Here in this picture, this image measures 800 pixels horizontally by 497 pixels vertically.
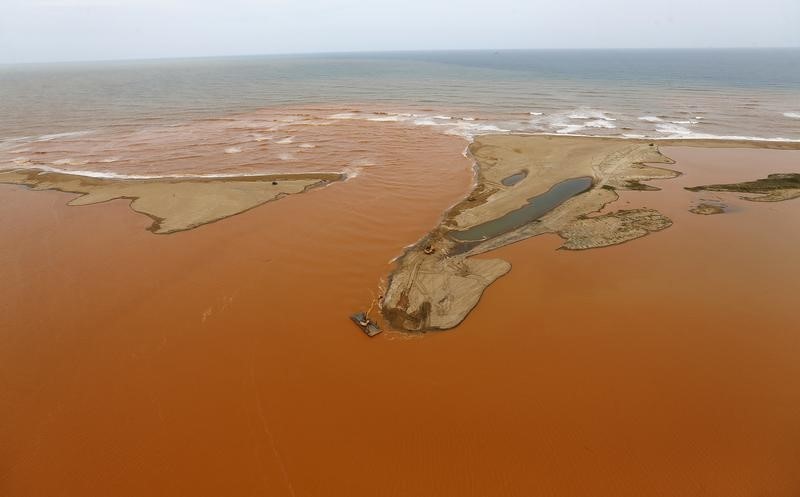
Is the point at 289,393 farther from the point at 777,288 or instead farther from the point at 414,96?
the point at 414,96

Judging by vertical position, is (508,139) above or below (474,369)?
above

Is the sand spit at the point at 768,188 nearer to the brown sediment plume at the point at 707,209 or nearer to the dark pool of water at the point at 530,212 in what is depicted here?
→ the brown sediment plume at the point at 707,209

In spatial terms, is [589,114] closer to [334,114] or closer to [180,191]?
[334,114]

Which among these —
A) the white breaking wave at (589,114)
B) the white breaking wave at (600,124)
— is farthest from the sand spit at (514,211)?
the white breaking wave at (589,114)

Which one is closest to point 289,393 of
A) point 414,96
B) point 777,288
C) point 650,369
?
point 650,369

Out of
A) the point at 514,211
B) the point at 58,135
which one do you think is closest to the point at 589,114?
the point at 514,211
